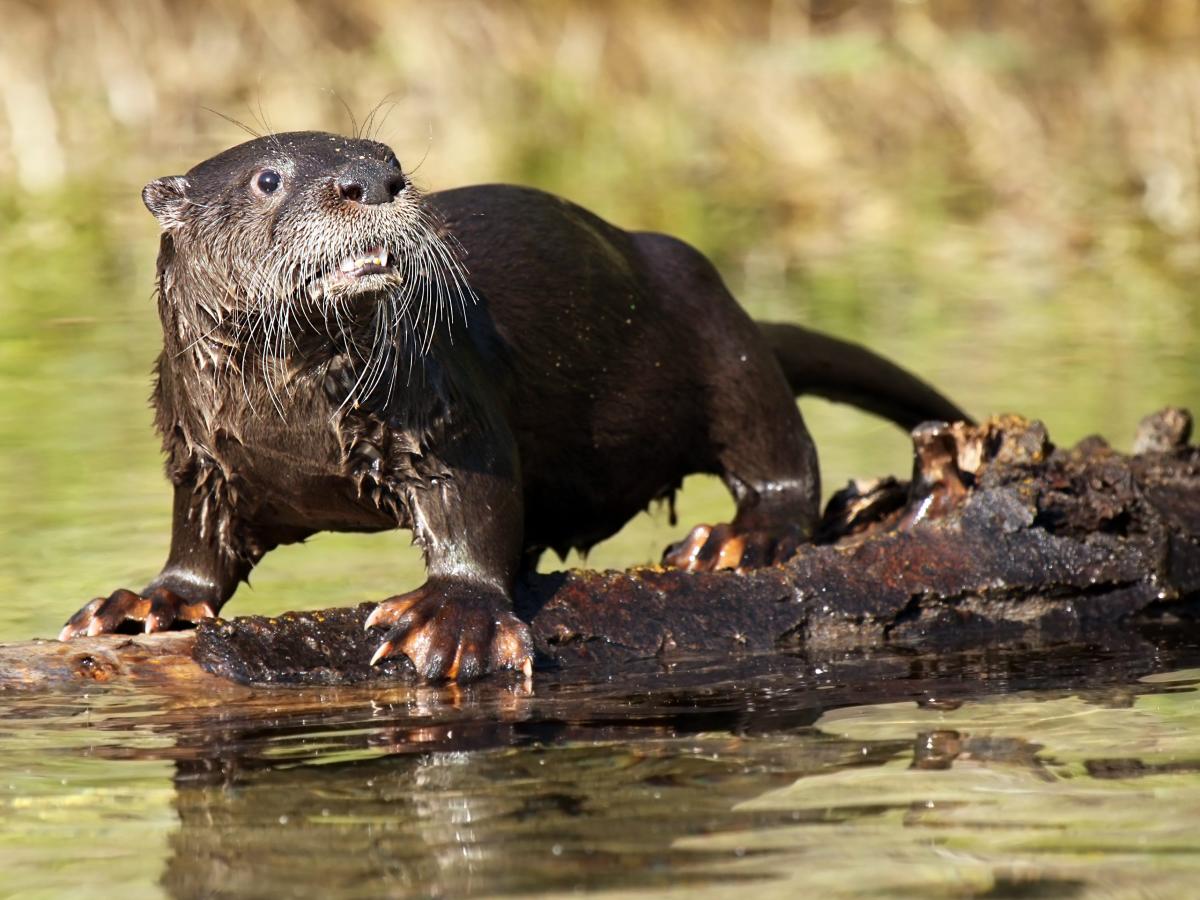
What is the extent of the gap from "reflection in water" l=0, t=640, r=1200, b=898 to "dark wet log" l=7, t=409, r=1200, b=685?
0.20 feet

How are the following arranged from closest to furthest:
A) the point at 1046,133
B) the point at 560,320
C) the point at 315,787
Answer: the point at 315,787
the point at 560,320
the point at 1046,133

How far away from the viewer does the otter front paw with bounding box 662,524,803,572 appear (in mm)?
4234

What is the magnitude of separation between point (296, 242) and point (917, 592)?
1221 mm

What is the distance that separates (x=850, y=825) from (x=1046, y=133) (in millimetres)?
9897

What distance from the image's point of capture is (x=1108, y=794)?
9.07 ft

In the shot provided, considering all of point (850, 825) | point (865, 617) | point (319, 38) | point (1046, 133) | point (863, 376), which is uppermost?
point (319, 38)

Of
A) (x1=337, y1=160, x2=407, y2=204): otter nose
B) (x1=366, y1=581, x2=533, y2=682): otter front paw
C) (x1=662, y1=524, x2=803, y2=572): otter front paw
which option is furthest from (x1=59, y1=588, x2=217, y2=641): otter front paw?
(x1=662, y1=524, x2=803, y2=572): otter front paw

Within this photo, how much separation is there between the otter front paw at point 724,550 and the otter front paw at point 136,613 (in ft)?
3.13

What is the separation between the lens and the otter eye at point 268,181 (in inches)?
136

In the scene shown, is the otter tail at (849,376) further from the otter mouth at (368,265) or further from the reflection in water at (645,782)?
the otter mouth at (368,265)

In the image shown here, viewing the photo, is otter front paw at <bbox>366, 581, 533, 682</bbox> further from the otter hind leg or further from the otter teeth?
the otter hind leg

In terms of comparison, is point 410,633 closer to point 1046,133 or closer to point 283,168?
point 283,168

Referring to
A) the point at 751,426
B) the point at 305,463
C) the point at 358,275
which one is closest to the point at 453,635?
the point at 305,463

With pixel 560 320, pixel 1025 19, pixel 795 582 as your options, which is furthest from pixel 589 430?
pixel 1025 19
